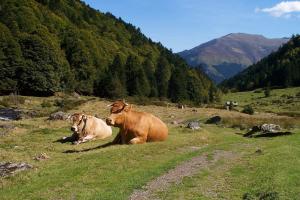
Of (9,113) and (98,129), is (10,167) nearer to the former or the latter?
(98,129)

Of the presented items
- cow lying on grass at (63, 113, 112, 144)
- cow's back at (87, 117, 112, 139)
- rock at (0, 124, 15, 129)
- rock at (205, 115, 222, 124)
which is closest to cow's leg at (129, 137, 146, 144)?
cow lying on grass at (63, 113, 112, 144)

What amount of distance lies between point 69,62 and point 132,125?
99122 millimetres

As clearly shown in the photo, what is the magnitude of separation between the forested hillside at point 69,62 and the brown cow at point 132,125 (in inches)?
2741

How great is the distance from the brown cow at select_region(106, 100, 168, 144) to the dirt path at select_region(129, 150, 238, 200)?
14.4 feet

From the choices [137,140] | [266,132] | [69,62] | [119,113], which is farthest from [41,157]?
[69,62]

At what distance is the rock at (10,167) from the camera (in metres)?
21.4

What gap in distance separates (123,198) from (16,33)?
97369 mm

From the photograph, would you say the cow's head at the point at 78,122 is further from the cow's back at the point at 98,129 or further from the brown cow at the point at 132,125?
the brown cow at the point at 132,125

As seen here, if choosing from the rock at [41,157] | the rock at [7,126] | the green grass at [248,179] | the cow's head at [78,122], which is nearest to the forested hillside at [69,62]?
the rock at [7,126]

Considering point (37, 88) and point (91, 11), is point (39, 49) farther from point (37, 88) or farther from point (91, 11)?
point (91, 11)

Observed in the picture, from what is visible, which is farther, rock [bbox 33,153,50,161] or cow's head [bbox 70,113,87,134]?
cow's head [bbox 70,113,87,134]

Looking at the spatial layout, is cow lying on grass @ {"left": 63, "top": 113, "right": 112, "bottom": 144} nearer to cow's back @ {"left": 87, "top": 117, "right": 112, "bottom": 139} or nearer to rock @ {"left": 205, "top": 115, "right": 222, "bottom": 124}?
cow's back @ {"left": 87, "top": 117, "right": 112, "bottom": 139}

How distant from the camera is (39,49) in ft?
332

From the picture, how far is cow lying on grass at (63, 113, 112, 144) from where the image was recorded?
33.1m
